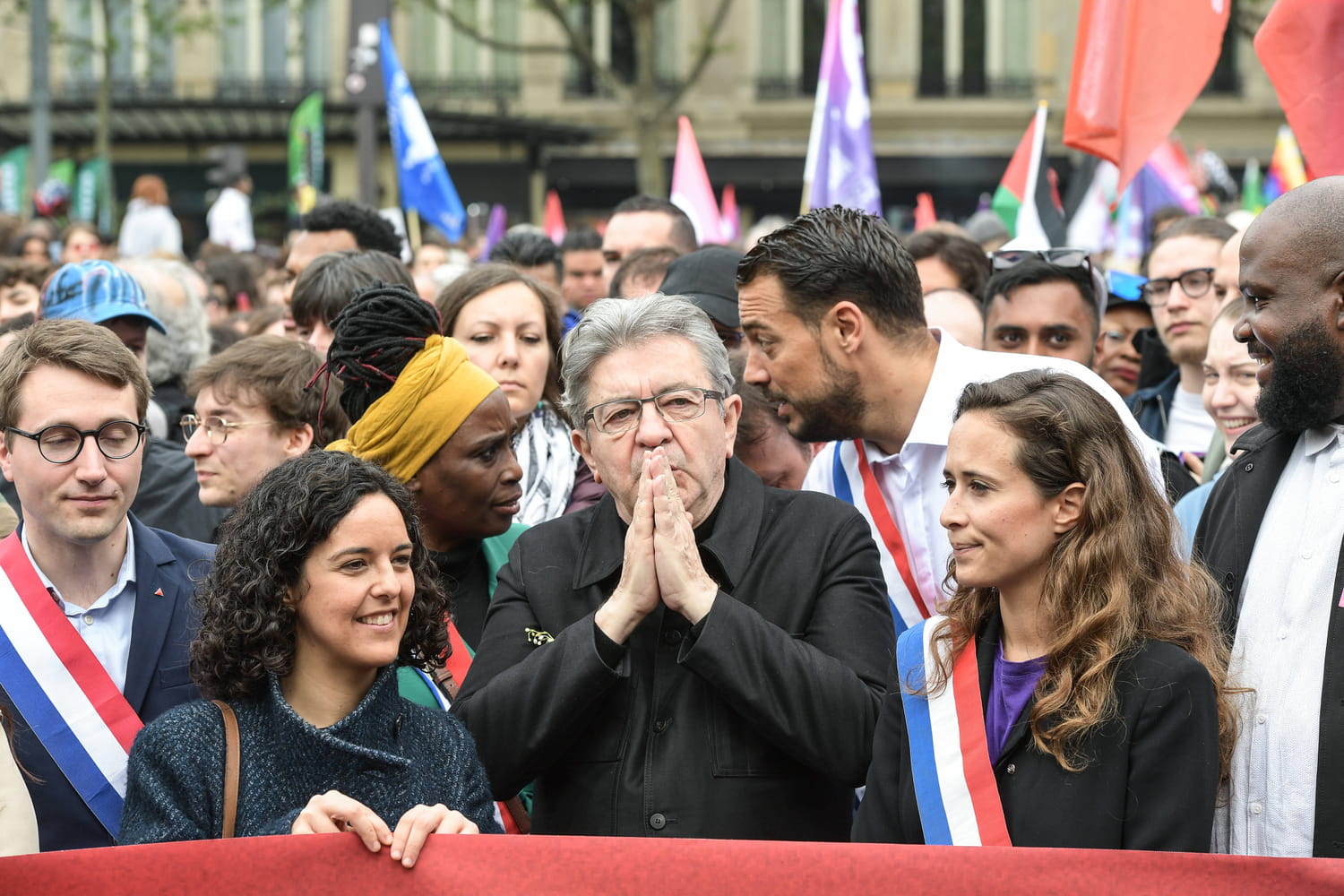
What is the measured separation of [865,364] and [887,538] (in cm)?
46

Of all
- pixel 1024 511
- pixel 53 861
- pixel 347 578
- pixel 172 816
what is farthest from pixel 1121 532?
pixel 53 861

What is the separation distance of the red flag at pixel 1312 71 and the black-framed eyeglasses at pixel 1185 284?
59.3 inches

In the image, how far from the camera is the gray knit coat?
2.77 metres

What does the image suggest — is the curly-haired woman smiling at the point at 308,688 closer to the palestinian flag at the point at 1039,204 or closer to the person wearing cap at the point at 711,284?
the person wearing cap at the point at 711,284

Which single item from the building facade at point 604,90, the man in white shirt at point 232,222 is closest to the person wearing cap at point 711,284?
the man in white shirt at point 232,222

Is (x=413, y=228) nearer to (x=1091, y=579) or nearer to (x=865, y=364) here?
(x=865, y=364)

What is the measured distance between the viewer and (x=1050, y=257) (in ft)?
17.9

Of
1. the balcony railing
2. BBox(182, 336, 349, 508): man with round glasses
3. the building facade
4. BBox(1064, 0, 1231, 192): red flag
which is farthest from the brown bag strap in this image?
the balcony railing

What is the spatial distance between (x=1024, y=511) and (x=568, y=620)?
3.11 ft

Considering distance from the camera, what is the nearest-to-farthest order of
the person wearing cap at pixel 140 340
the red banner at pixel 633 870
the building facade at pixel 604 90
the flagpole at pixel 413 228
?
the red banner at pixel 633 870
the person wearing cap at pixel 140 340
the flagpole at pixel 413 228
the building facade at pixel 604 90

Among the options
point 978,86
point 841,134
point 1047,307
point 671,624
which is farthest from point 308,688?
point 978,86

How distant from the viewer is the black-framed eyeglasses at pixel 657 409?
3252 millimetres

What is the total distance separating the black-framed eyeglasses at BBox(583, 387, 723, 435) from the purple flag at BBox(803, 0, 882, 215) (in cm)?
457

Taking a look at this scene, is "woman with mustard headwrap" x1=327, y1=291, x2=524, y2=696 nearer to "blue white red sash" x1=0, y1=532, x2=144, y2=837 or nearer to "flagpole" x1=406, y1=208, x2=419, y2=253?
"blue white red sash" x1=0, y1=532, x2=144, y2=837
